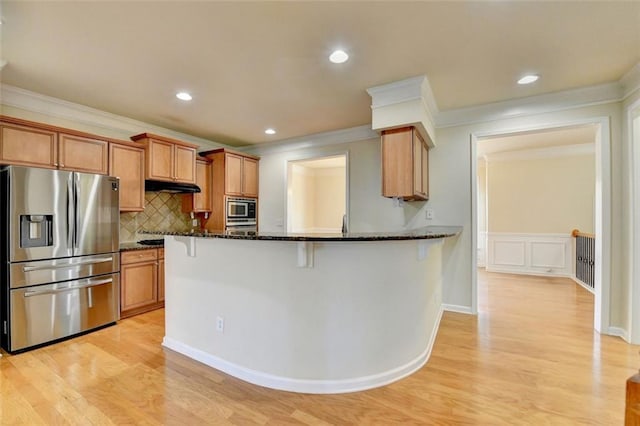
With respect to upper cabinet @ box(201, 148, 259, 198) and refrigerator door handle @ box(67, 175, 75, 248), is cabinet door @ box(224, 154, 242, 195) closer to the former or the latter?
upper cabinet @ box(201, 148, 259, 198)

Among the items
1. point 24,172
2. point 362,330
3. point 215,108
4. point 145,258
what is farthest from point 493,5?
point 145,258

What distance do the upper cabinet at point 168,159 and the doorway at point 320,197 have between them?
3.34 m

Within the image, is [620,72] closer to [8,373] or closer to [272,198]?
[272,198]

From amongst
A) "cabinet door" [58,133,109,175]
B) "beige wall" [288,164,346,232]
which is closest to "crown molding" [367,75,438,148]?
"cabinet door" [58,133,109,175]

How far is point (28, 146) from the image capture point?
111 inches

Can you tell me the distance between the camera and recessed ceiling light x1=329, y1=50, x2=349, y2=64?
2309 millimetres

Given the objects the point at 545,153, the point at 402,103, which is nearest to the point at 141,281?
the point at 402,103

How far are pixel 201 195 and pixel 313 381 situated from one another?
3704mm

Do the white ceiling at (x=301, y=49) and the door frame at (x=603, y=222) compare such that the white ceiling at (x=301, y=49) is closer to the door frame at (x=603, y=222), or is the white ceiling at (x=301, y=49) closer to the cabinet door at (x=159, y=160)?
the door frame at (x=603, y=222)

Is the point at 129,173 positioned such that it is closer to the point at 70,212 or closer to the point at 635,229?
the point at 70,212

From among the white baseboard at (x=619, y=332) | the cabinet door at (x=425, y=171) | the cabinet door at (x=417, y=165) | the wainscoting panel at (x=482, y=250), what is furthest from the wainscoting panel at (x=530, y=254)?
the cabinet door at (x=417, y=165)

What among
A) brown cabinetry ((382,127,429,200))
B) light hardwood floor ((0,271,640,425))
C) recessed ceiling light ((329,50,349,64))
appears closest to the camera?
light hardwood floor ((0,271,640,425))

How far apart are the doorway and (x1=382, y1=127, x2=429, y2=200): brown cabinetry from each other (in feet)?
14.6

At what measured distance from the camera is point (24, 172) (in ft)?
8.61
